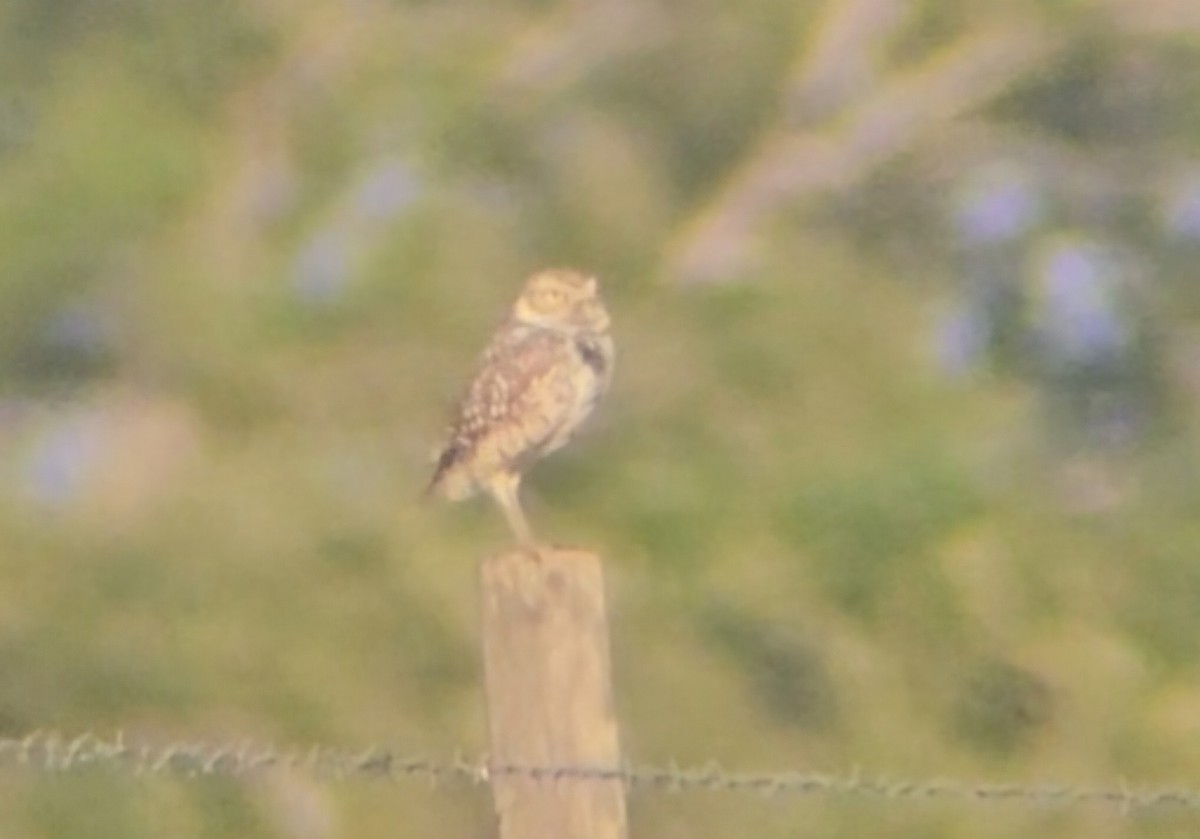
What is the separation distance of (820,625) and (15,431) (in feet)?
4.89

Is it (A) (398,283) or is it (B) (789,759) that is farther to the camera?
(A) (398,283)

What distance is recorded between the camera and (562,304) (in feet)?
11.9

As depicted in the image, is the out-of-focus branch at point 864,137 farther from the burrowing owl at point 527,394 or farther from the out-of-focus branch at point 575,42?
the burrowing owl at point 527,394

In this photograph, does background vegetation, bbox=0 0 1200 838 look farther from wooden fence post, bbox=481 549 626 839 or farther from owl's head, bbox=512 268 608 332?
wooden fence post, bbox=481 549 626 839

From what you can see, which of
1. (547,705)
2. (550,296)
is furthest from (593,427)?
(547,705)

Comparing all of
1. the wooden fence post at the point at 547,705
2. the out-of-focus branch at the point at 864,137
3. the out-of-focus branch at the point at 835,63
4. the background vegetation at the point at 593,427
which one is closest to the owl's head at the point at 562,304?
the background vegetation at the point at 593,427

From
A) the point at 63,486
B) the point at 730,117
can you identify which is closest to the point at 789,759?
the point at 63,486

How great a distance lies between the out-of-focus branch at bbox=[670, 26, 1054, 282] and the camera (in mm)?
5758

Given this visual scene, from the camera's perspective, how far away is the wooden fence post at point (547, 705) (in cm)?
200

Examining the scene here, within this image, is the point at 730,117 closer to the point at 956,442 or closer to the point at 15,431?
the point at 956,442

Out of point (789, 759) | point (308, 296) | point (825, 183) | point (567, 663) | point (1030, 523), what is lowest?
point (567, 663)

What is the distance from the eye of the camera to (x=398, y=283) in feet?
16.6

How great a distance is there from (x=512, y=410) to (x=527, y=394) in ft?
0.09

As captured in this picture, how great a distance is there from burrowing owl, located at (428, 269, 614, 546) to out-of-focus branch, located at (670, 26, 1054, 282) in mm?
2042
